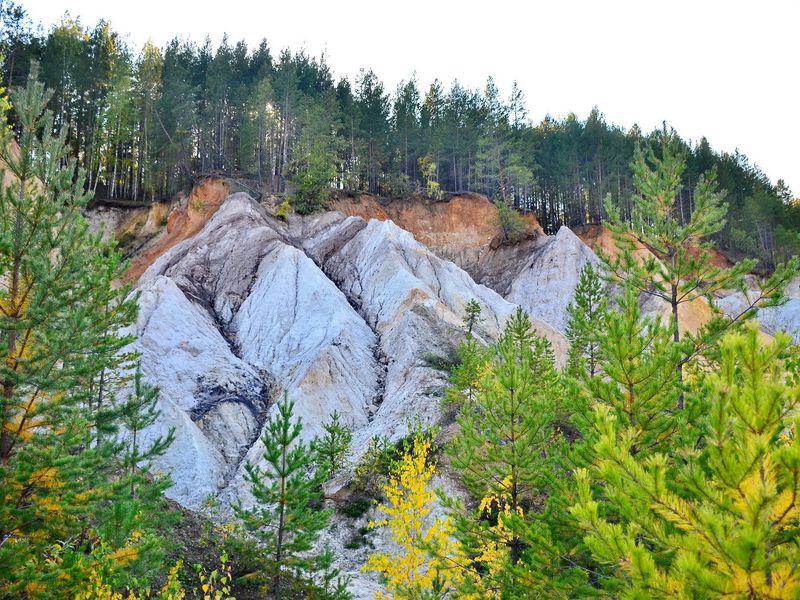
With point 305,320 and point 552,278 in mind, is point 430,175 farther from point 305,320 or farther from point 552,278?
point 305,320

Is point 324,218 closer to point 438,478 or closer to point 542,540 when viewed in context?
point 438,478

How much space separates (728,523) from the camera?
436cm

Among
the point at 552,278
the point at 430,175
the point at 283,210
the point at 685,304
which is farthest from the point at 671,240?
the point at 430,175

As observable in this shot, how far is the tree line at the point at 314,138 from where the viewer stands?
52.4 metres

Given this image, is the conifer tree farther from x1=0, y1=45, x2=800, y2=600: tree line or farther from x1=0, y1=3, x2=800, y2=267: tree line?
x1=0, y1=3, x2=800, y2=267: tree line

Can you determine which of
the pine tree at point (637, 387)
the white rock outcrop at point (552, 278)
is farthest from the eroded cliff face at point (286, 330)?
the pine tree at point (637, 387)

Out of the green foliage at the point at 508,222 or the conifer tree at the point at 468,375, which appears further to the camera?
the green foliage at the point at 508,222

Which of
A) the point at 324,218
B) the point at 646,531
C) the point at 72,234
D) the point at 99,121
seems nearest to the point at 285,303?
the point at 324,218

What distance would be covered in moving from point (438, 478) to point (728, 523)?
60.5ft

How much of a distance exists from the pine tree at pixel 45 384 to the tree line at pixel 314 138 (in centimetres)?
3830

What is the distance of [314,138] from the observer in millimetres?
53344

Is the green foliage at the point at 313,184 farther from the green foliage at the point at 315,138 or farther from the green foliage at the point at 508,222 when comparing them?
the green foliage at the point at 508,222

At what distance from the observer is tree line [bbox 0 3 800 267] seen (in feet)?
172

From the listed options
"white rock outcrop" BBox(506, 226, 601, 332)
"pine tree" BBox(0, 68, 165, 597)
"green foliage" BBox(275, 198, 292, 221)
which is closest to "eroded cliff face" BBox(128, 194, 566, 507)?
"green foliage" BBox(275, 198, 292, 221)
